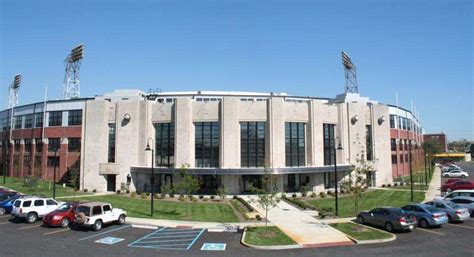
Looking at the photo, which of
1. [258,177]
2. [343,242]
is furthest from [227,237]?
[258,177]

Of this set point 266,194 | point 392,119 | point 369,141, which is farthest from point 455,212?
point 392,119

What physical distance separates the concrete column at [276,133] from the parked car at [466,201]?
19986 mm

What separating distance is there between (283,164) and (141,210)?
19914 mm

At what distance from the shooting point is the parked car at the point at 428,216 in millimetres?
26859

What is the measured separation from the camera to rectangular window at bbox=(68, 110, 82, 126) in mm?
60875

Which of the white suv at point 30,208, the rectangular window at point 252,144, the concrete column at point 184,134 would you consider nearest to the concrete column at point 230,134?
the rectangular window at point 252,144

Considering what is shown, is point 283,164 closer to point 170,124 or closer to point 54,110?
point 170,124

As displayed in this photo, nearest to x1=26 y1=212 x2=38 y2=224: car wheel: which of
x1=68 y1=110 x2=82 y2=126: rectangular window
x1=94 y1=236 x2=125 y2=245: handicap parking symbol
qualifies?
x1=94 y1=236 x2=125 y2=245: handicap parking symbol

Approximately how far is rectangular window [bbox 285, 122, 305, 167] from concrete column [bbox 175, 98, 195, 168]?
12.6m

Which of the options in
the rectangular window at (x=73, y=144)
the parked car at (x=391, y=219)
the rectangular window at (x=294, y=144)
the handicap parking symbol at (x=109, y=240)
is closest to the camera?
the handicap parking symbol at (x=109, y=240)

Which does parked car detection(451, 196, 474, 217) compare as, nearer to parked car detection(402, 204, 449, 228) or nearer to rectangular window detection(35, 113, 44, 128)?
parked car detection(402, 204, 449, 228)

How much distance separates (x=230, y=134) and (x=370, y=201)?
18425 millimetres

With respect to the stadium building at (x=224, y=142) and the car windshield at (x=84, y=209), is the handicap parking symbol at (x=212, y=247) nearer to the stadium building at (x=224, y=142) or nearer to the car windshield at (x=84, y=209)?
the car windshield at (x=84, y=209)

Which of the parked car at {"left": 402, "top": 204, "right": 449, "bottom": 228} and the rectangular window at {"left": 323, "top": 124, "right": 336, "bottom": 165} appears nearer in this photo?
the parked car at {"left": 402, "top": 204, "right": 449, "bottom": 228}
